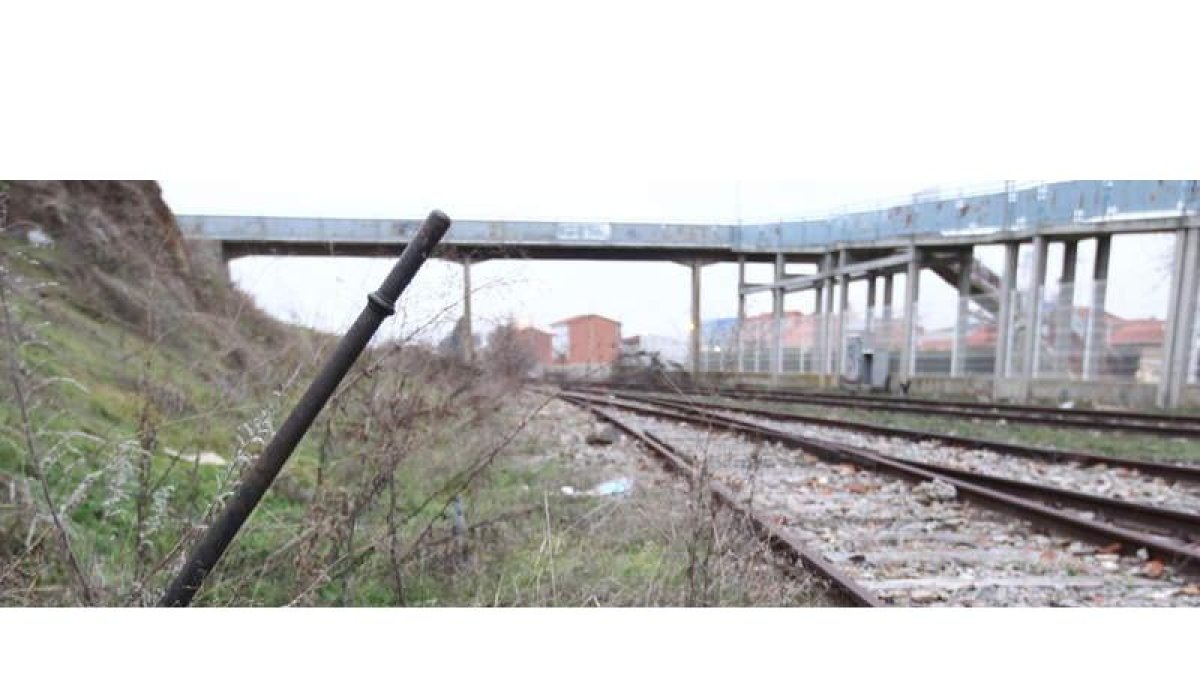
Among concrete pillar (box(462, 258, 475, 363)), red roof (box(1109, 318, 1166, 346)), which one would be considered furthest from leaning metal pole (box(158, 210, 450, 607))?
red roof (box(1109, 318, 1166, 346))

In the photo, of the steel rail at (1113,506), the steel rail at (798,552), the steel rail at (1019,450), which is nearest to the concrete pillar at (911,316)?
the steel rail at (1019,450)

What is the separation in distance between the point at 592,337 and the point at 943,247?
19.2m

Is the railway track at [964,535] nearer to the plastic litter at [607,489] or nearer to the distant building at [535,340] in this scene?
the plastic litter at [607,489]

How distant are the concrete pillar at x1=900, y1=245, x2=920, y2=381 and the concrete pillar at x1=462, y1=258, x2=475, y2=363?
19512mm

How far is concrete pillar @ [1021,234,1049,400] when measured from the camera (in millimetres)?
16500

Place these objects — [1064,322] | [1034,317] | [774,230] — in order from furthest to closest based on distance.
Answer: [774,230] → [1034,317] → [1064,322]

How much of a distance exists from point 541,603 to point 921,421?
34.4 feet

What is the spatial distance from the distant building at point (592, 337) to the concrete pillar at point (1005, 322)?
14935mm

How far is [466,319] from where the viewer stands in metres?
3.43

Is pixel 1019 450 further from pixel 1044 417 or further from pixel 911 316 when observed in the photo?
pixel 911 316

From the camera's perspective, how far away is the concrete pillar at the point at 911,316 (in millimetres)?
20719

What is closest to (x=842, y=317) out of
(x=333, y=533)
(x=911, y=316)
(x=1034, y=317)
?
(x=911, y=316)

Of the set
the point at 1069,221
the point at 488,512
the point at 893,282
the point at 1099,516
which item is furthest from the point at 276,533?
the point at 893,282

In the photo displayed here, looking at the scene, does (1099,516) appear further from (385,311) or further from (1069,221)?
(1069,221)
